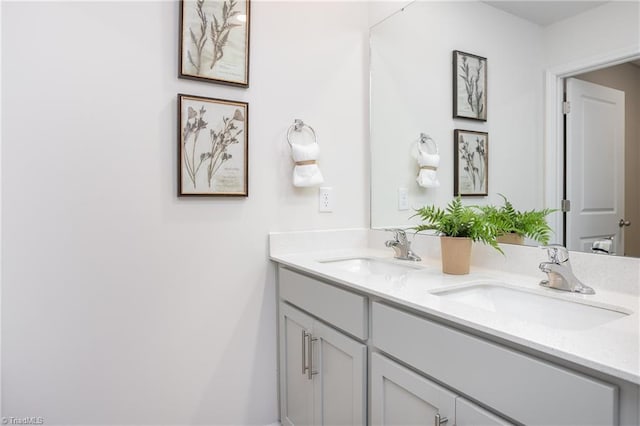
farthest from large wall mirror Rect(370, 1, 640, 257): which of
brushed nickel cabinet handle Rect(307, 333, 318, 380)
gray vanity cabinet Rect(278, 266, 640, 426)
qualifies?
brushed nickel cabinet handle Rect(307, 333, 318, 380)

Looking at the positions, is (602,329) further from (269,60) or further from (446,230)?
(269,60)

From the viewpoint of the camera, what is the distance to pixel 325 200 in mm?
1879

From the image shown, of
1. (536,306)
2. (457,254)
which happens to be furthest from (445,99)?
(536,306)

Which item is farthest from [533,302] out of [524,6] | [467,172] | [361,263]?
[524,6]

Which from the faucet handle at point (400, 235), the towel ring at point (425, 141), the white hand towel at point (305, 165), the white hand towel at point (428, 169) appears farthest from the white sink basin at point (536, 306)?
the white hand towel at point (305, 165)

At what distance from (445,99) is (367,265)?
0.79m

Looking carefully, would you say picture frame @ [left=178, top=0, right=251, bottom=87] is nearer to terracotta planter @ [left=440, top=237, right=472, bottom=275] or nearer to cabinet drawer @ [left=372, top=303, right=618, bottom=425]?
terracotta planter @ [left=440, top=237, right=472, bottom=275]

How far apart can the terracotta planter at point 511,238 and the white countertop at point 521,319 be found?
0.11 m

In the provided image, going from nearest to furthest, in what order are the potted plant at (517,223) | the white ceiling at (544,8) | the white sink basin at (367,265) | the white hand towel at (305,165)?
the white ceiling at (544,8) < the potted plant at (517,223) < the white sink basin at (367,265) < the white hand towel at (305,165)

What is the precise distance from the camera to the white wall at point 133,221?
133 cm

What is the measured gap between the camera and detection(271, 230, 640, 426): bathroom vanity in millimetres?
684

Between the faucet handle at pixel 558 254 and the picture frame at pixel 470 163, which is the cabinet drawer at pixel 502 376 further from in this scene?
the picture frame at pixel 470 163

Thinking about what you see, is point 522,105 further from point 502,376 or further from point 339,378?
point 339,378

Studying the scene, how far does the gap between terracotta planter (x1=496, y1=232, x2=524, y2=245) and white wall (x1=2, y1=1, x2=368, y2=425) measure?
0.81 metres
